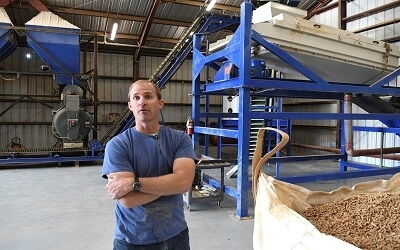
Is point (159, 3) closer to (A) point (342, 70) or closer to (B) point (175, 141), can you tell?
(A) point (342, 70)

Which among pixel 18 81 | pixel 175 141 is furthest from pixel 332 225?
pixel 18 81

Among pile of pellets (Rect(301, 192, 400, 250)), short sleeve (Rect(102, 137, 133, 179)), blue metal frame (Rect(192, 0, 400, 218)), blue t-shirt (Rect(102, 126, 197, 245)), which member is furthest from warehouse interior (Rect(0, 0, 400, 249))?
short sleeve (Rect(102, 137, 133, 179))

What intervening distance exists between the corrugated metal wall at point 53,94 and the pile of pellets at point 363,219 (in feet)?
34.7

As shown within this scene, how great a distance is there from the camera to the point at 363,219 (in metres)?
1.34

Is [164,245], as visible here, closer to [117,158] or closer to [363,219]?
[117,158]

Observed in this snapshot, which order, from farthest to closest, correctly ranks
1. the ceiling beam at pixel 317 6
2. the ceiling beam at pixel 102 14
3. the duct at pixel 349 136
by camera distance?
the ceiling beam at pixel 317 6, the ceiling beam at pixel 102 14, the duct at pixel 349 136

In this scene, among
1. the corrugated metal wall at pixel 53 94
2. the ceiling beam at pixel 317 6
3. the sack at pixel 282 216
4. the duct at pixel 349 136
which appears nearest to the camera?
the sack at pixel 282 216

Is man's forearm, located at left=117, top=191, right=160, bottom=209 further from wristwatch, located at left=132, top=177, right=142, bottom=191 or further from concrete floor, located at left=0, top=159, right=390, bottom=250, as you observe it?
concrete floor, located at left=0, top=159, right=390, bottom=250

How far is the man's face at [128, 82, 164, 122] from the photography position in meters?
1.69

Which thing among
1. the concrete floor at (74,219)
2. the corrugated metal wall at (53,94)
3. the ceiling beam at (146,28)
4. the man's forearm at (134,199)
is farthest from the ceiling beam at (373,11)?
the man's forearm at (134,199)

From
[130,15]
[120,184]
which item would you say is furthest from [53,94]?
[120,184]

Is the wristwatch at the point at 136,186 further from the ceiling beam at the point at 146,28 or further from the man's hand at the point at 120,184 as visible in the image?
the ceiling beam at the point at 146,28

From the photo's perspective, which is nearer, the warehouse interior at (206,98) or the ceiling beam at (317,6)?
the warehouse interior at (206,98)

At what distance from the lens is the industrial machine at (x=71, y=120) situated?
7555 millimetres
